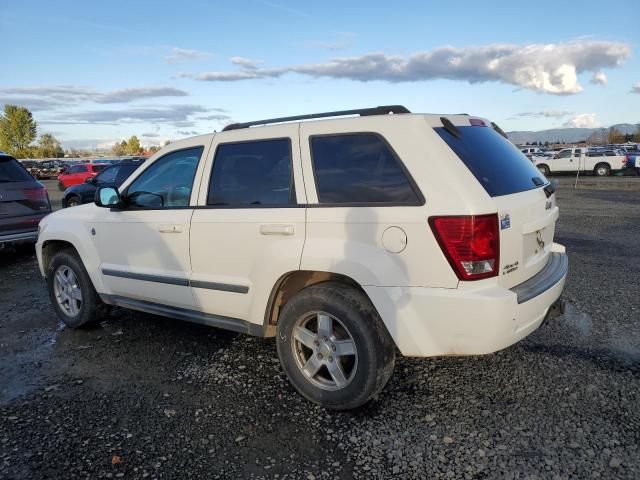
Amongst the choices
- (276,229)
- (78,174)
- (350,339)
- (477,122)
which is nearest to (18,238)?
(276,229)

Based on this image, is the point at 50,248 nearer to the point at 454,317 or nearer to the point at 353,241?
the point at 353,241

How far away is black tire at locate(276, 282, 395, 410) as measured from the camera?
3094 millimetres

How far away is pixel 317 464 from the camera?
2.79m

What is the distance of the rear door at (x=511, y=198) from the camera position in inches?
117

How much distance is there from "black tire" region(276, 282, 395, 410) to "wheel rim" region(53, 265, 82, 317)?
2.66 metres

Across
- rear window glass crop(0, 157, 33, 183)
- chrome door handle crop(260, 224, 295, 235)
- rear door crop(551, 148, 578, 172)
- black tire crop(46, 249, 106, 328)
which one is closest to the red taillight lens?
rear window glass crop(0, 157, 33, 183)

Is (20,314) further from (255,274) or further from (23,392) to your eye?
(255,274)

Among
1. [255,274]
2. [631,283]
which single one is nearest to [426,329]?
[255,274]

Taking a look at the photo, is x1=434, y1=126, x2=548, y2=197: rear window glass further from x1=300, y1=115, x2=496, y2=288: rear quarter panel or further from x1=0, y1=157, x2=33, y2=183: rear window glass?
x1=0, y1=157, x2=33, y2=183: rear window glass

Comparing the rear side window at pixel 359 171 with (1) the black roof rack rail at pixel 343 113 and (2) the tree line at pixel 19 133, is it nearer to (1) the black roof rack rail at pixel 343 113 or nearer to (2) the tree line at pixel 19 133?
(1) the black roof rack rail at pixel 343 113

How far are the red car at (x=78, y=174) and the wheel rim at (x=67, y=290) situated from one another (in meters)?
24.6

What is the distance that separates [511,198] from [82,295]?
4.03 metres

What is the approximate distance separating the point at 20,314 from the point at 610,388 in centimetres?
583

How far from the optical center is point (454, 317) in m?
2.84
